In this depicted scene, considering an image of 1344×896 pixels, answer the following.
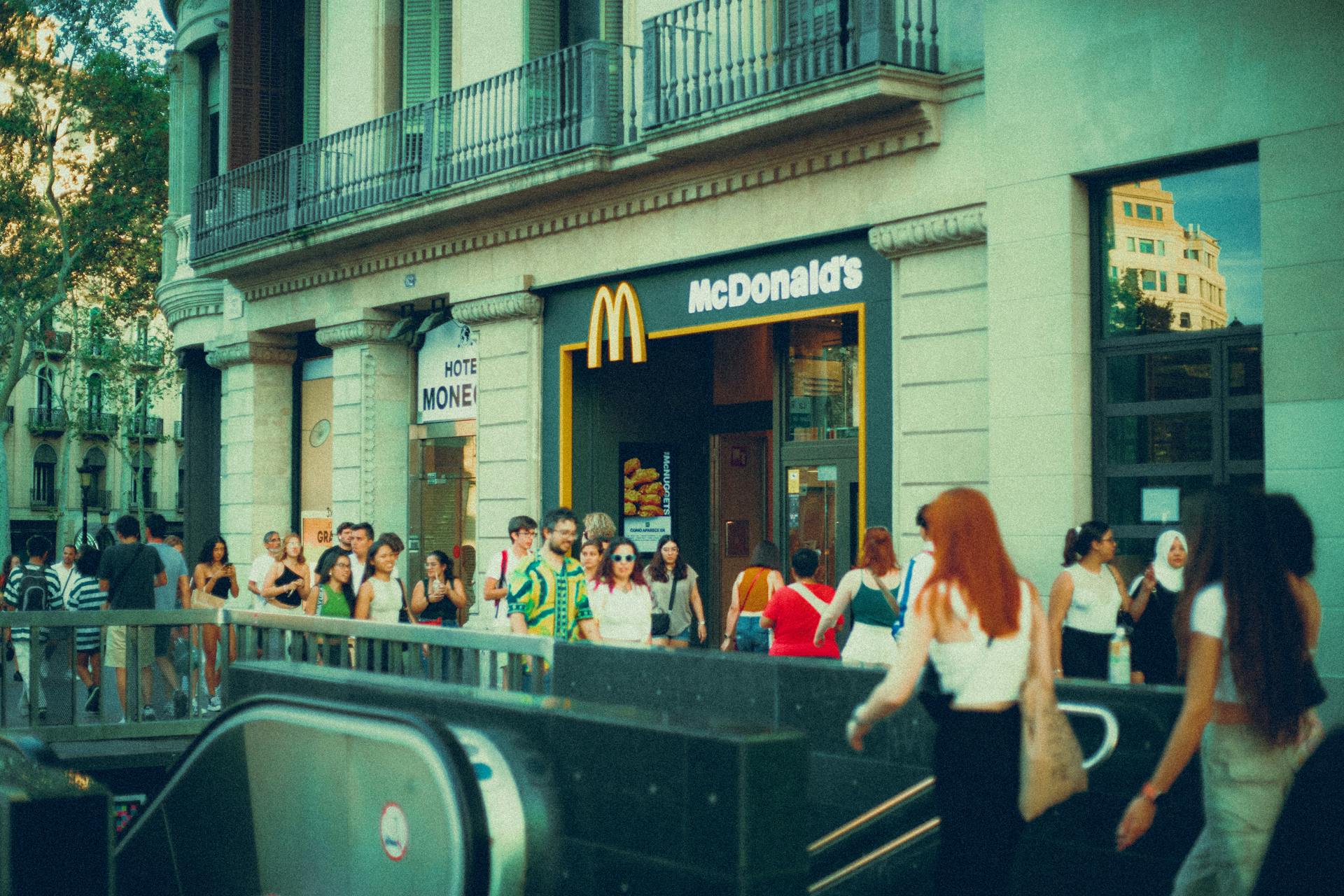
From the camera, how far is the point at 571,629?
31.1ft

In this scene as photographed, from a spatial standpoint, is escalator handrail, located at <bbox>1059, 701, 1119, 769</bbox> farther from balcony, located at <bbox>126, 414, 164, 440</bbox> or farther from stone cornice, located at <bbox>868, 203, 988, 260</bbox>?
balcony, located at <bbox>126, 414, 164, 440</bbox>

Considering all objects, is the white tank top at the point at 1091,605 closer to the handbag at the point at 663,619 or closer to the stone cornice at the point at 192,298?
the handbag at the point at 663,619

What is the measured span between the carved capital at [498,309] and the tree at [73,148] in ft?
46.1

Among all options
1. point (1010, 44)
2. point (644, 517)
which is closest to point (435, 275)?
point (644, 517)

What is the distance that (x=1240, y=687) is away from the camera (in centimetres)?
457

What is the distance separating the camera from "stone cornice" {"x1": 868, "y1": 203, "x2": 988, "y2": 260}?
12.2m

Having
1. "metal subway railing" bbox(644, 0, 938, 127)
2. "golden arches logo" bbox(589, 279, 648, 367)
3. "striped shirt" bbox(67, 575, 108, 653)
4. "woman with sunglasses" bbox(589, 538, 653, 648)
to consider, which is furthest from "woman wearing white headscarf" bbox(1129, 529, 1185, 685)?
"striped shirt" bbox(67, 575, 108, 653)

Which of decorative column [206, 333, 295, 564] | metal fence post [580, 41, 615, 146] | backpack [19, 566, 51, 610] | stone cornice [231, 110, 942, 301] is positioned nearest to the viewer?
stone cornice [231, 110, 942, 301]

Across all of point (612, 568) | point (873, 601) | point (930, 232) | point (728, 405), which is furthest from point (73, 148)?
point (873, 601)

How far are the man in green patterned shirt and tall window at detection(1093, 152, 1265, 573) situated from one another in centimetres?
417

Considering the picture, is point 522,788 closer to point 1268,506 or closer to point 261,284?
point 1268,506

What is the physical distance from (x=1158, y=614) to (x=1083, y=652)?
816 mm

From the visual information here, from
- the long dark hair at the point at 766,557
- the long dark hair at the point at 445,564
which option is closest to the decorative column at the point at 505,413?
the long dark hair at the point at 445,564

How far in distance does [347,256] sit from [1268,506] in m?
16.1
